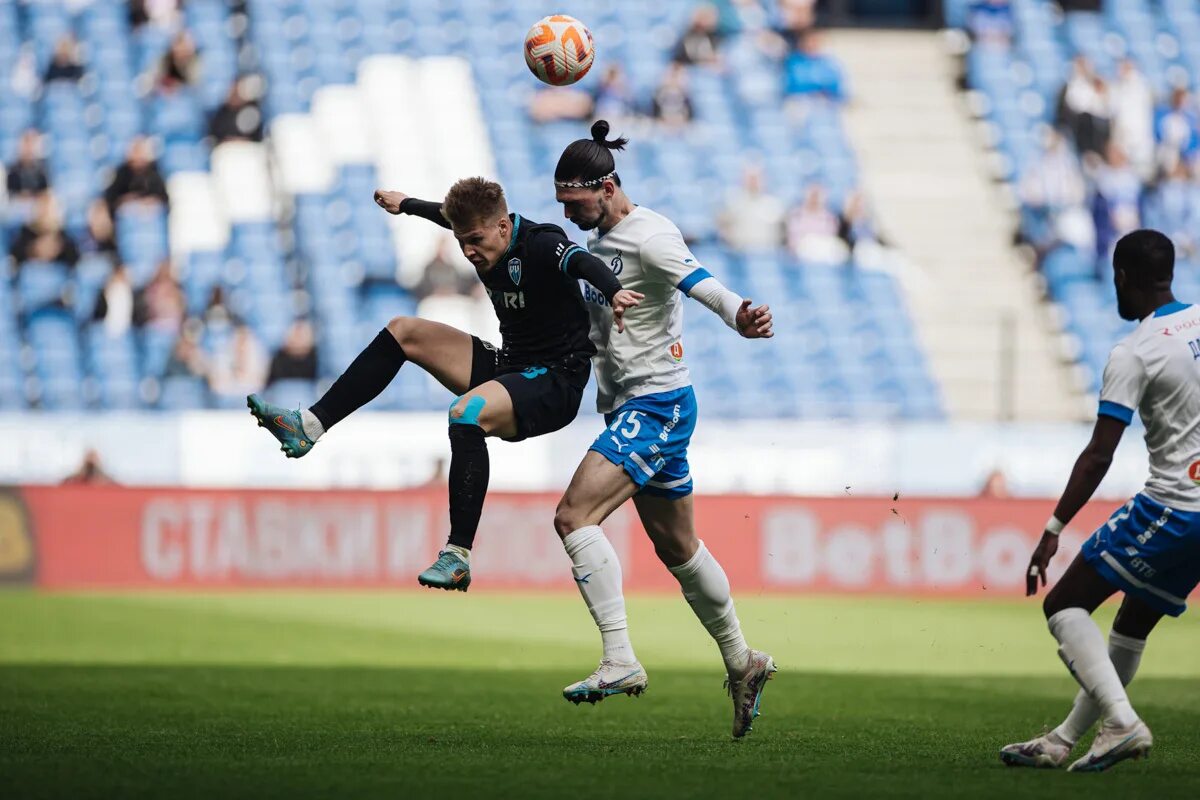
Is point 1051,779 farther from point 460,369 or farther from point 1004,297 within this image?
point 1004,297

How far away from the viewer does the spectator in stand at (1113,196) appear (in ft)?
73.5

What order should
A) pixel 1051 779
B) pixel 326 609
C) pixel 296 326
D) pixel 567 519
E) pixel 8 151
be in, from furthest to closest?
pixel 8 151 → pixel 296 326 → pixel 326 609 → pixel 567 519 → pixel 1051 779

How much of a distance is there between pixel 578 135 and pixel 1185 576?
16514mm

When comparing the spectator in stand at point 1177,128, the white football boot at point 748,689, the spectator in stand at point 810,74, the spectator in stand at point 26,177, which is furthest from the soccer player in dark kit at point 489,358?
the spectator in stand at point 1177,128

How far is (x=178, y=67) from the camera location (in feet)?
72.5

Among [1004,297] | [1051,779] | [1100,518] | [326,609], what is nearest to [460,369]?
[1051,779]

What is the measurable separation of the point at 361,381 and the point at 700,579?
5.96 feet

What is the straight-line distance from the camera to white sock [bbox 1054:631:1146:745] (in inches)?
271

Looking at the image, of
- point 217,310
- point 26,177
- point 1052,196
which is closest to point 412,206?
point 217,310

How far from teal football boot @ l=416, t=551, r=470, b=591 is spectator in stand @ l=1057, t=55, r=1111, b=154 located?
700 inches

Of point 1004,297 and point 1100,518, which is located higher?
point 1004,297

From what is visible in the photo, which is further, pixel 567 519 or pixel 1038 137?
pixel 1038 137

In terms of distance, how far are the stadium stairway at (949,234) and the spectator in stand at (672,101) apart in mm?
2566

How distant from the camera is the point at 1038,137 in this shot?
923 inches
